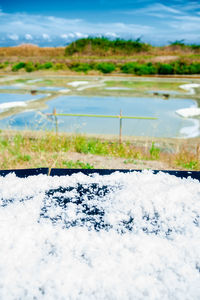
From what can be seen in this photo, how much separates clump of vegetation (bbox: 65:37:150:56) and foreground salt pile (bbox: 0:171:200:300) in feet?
88.6

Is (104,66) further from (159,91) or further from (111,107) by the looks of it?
(111,107)

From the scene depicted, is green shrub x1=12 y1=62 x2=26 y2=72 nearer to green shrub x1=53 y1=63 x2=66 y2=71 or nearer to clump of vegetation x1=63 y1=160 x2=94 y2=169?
green shrub x1=53 y1=63 x2=66 y2=71

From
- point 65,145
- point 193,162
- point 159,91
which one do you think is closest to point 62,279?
point 193,162

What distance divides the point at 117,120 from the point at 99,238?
4539 millimetres

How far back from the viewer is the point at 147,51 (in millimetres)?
27172

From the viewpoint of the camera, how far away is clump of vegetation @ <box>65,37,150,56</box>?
27078 mm

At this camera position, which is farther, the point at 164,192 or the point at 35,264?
the point at 164,192

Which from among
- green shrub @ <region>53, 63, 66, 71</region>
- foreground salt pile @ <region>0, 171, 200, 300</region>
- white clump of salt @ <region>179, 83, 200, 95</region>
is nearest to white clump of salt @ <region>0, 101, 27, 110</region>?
white clump of salt @ <region>179, 83, 200, 95</region>

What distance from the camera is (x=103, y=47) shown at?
27781 millimetres

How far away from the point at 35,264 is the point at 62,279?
110 millimetres

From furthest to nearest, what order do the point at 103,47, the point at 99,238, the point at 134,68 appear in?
1. the point at 103,47
2. the point at 134,68
3. the point at 99,238

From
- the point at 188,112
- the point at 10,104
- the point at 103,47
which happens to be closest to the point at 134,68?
the point at 188,112

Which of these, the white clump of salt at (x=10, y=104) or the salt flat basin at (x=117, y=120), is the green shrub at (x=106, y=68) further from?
the white clump of salt at (x=10, y=104)

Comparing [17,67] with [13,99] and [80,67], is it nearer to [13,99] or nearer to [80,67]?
[80,67]
